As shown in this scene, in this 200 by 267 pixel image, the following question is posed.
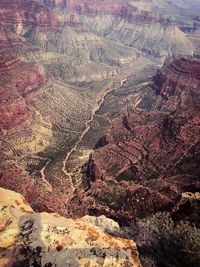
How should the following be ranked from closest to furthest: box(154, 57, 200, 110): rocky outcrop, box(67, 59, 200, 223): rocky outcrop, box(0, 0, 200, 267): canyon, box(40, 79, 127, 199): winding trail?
box(67, 59, 200, 223): rocky outcrop, box(0, 0, 200, 267): canyon, box(40, 79, 127, 199): winding trail, box(154, 57, 200, 110): rocky outcrop

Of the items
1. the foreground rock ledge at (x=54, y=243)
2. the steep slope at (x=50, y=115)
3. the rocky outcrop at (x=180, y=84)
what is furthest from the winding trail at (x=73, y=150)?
the foreground rock ledge at (x=54, y=243)

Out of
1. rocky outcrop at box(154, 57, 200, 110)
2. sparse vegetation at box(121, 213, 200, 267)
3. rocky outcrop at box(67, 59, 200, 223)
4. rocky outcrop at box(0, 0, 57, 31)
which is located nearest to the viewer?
sparse vegetation at box(121, 213, 200, 267)

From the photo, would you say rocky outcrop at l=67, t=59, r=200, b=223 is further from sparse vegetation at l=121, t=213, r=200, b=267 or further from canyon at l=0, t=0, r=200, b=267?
sparse vegetation at l=121, t=213, r=200, b=267

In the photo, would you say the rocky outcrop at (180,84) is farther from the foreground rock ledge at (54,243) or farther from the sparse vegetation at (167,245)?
the foreground rock ledge at (54,243)

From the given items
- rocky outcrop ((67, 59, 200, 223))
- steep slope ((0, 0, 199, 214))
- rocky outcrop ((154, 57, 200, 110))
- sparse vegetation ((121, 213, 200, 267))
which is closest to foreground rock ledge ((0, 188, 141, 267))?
sparse vegetation ((121, 213, 200, 267))

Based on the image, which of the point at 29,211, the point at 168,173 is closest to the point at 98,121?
the point at 168,173

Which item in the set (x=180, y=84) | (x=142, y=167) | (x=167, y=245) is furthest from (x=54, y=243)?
(x=180, y=84)

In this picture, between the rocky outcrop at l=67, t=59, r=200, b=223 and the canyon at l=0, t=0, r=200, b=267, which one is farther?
the canyon at l=0, t=0, r=200, b=267
